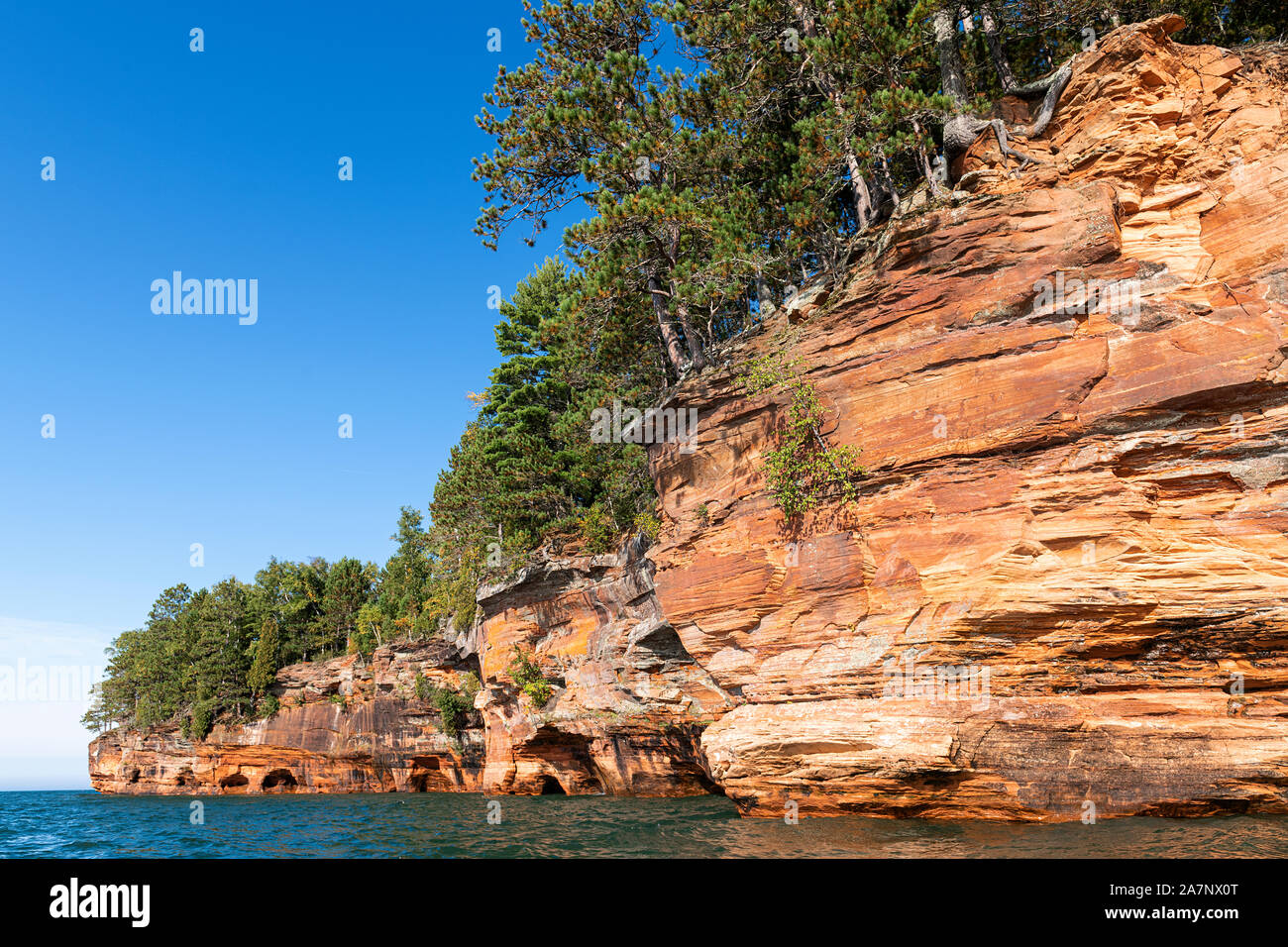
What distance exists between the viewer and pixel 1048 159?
15.6 m

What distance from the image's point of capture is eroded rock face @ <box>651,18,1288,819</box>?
11.8 meters

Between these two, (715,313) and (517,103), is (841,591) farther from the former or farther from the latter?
(517,103)

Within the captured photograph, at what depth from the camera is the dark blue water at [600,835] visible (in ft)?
32.6

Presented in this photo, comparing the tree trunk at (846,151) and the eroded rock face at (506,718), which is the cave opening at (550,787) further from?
the tree trunk at (846,151)

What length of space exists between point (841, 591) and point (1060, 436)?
542cm

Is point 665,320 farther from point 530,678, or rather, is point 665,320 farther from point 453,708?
point 453,708

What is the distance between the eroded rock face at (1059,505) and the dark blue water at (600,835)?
115cm

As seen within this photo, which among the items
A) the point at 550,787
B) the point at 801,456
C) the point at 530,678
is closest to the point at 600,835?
the point at 801,456

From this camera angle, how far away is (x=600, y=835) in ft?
48.2

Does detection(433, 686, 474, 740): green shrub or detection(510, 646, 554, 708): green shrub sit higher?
detection(510, 646, 554, 708): green shrub

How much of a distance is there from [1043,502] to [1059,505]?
27 centimetres

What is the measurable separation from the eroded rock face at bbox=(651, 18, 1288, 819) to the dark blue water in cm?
115

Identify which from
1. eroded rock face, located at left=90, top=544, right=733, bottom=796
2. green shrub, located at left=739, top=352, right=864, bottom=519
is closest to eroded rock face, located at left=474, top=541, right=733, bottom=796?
eroded rock face, located at left=90, top=544, right=733, bottom=796

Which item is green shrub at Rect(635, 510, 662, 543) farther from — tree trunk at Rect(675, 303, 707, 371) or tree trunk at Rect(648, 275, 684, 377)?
tree trunk at Rect(675, 303, 707, 371)
